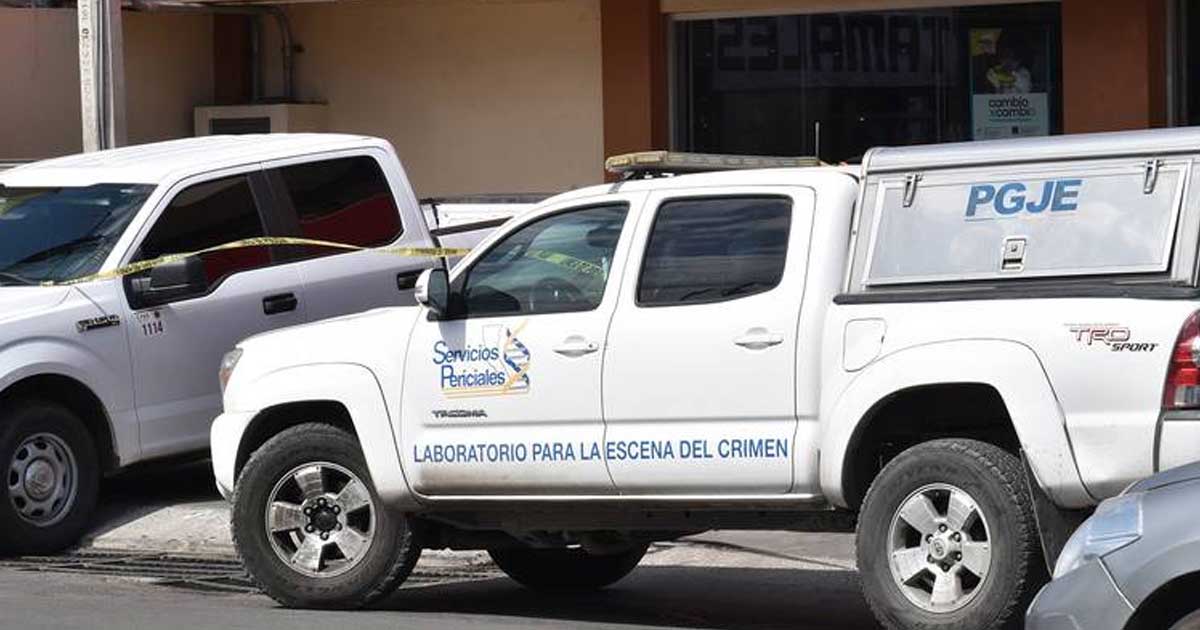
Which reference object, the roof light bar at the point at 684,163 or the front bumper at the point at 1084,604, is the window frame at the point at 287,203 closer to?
the roof light bar at the point at 684,163

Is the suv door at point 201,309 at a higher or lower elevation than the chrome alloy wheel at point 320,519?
higher

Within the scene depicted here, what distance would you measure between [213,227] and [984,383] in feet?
18.7

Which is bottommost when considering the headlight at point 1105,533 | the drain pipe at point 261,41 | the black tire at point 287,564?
the black tire at point 287,564

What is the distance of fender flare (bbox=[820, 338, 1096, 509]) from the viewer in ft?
24.7

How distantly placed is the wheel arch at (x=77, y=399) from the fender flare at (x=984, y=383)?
194 inches

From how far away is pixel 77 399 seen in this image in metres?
11.6

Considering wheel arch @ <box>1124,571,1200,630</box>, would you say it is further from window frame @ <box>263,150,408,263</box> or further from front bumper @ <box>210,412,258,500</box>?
window frame @ <box>263,150,408,263</box>

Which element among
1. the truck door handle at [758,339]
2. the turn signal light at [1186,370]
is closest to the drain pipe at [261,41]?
the truck door handle at [758,339]

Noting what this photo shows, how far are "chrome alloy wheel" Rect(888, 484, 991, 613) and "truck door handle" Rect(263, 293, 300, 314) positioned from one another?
16.9 ft

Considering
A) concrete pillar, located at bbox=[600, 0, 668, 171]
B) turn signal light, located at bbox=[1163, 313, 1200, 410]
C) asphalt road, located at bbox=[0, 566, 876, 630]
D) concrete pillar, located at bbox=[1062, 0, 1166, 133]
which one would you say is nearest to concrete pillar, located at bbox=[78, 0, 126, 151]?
concrete pillar, located at bbox=[600, 0, 668, 171]

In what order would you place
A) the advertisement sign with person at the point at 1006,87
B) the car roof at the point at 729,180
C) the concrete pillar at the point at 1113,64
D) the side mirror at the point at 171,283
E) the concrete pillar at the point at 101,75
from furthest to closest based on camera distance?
the advertisement sign with person at the point at 1006,87
the concrete pillar at the point at 1113,64
the concrete pillar at the point at 101,75
the side mirror at the point at 171,283
the car roof at the point at 729,180

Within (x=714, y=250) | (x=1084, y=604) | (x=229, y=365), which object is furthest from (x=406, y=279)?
(x=1084, y=604)

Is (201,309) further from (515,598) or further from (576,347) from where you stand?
(576,347)

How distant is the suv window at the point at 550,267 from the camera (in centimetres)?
888
